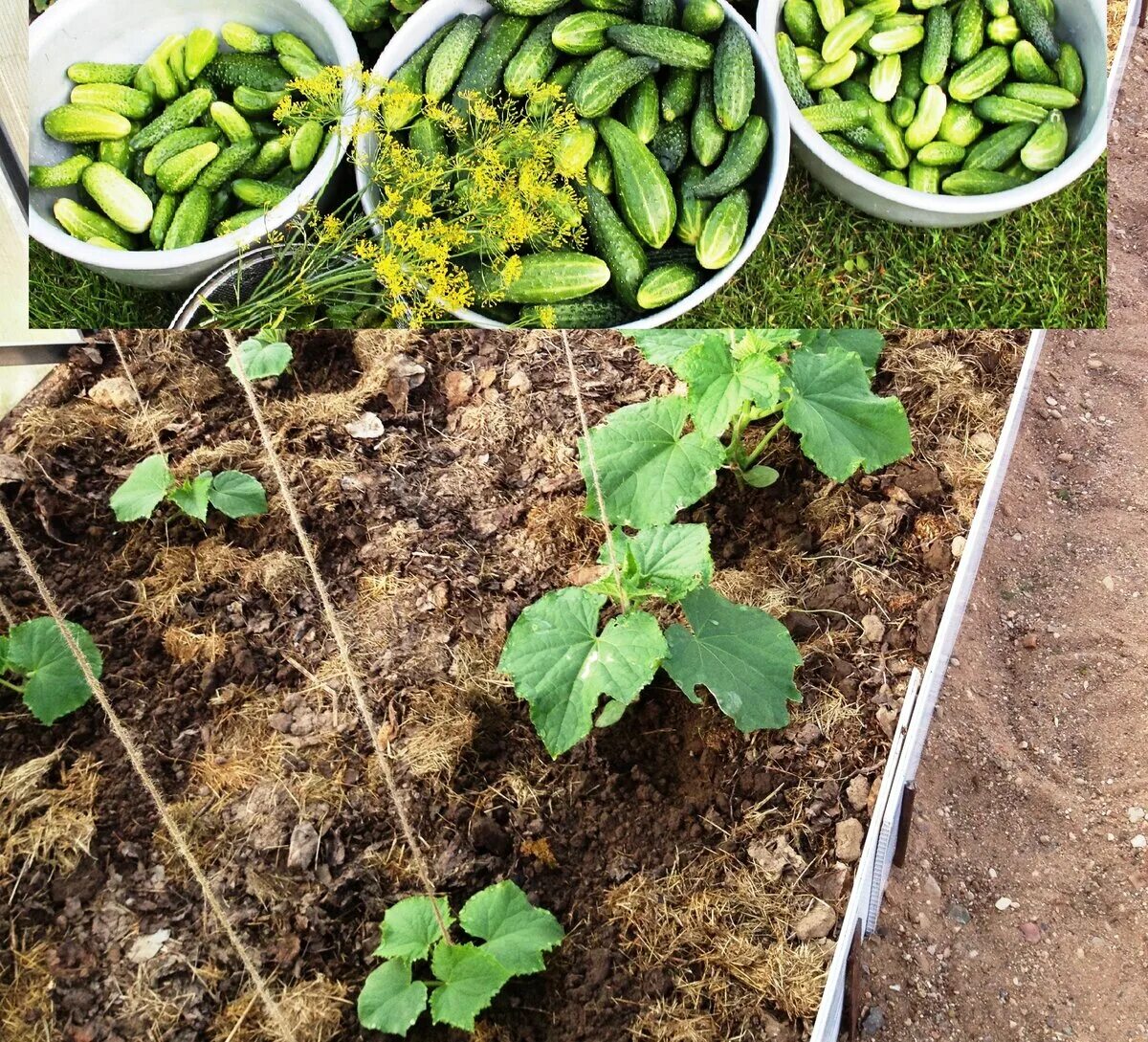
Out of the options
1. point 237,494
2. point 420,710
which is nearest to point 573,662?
point 420,710

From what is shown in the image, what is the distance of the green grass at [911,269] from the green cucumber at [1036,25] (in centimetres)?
23

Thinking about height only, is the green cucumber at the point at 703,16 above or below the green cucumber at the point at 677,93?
above

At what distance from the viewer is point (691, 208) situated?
1.60 meters

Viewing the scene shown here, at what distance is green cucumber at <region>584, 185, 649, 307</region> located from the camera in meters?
1.60

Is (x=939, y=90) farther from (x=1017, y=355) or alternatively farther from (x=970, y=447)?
(x=970, y=447)

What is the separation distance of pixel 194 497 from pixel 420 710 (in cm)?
49

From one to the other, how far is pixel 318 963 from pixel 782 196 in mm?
1345

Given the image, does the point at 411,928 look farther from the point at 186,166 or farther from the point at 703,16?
the point at 703,16

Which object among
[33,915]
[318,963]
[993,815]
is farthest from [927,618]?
[33,915]

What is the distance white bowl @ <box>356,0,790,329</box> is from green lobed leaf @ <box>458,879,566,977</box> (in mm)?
828

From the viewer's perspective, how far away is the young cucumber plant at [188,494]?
1.61 metres

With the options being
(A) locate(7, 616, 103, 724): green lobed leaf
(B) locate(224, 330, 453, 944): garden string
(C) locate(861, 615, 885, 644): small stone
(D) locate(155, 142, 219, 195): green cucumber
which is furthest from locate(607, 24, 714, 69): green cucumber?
(A) locate(7, 616, 103, 724): green lobed leaf

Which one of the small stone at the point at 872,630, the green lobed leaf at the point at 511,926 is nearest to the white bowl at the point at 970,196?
the small stone at the point at 872,630

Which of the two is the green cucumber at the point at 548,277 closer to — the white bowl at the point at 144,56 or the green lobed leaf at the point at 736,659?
the white bowl at the point at 144,56
